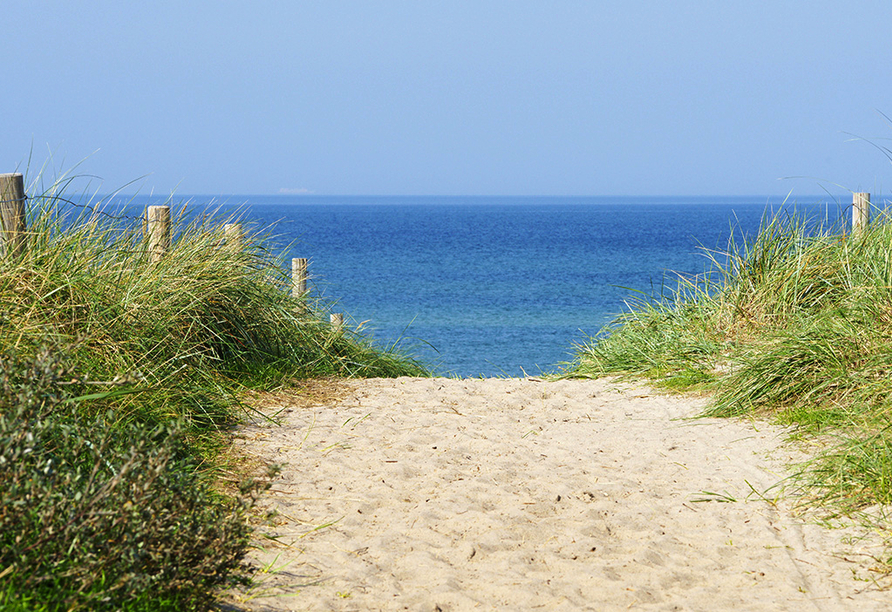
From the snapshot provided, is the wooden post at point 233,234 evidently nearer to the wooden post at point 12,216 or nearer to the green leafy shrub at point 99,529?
the wooden post at point 12,216

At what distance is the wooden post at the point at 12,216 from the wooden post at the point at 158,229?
1.01 meters

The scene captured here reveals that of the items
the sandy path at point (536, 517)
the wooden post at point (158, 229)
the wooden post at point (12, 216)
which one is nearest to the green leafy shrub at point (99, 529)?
the sandy path at point (536, 517)

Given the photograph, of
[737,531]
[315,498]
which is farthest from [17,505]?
[737,531]

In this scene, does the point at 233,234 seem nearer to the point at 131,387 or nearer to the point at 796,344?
the point at 131,387

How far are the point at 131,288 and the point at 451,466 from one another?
2.34 meters

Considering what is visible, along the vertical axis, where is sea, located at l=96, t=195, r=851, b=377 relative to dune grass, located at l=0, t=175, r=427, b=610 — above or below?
below

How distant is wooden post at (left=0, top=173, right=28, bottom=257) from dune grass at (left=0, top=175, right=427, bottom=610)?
0.09m

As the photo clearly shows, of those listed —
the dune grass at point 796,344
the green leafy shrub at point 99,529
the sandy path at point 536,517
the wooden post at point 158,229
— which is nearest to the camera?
the green leafy shrub at point 99,529

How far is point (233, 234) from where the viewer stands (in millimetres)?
6719

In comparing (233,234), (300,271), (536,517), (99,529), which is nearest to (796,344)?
(536,517)

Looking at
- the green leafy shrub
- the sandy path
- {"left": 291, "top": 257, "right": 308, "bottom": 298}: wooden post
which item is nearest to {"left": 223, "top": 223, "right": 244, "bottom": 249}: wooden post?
the sandy path

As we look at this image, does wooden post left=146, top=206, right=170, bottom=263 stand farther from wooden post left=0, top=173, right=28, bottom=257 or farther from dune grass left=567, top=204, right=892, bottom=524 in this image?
dune grass left=567, top=204, right=892, bottom=524

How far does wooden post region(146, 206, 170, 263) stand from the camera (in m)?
6.11

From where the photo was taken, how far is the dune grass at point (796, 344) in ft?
14.4
